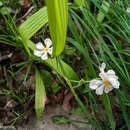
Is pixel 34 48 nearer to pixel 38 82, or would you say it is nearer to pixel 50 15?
pixel 38 82

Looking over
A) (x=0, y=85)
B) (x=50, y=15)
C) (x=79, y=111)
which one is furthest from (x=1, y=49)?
(x=50, y=15)

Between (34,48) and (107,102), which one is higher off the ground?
(34,48)

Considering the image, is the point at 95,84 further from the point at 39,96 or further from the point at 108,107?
the point at 39,96

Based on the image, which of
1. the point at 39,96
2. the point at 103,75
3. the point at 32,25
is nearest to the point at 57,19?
the point at 103,75

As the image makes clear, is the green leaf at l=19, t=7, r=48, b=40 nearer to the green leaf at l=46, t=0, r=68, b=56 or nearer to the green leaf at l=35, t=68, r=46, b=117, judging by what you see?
the green leaf at l=35, t=68, r=46, b=117

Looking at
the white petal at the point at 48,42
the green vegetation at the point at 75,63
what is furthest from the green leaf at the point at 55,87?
the white petal at the point at 48,42

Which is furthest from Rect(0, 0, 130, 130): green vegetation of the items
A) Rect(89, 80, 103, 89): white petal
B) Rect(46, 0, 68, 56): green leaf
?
Rect(46, 0, 68, 56): green leaf
